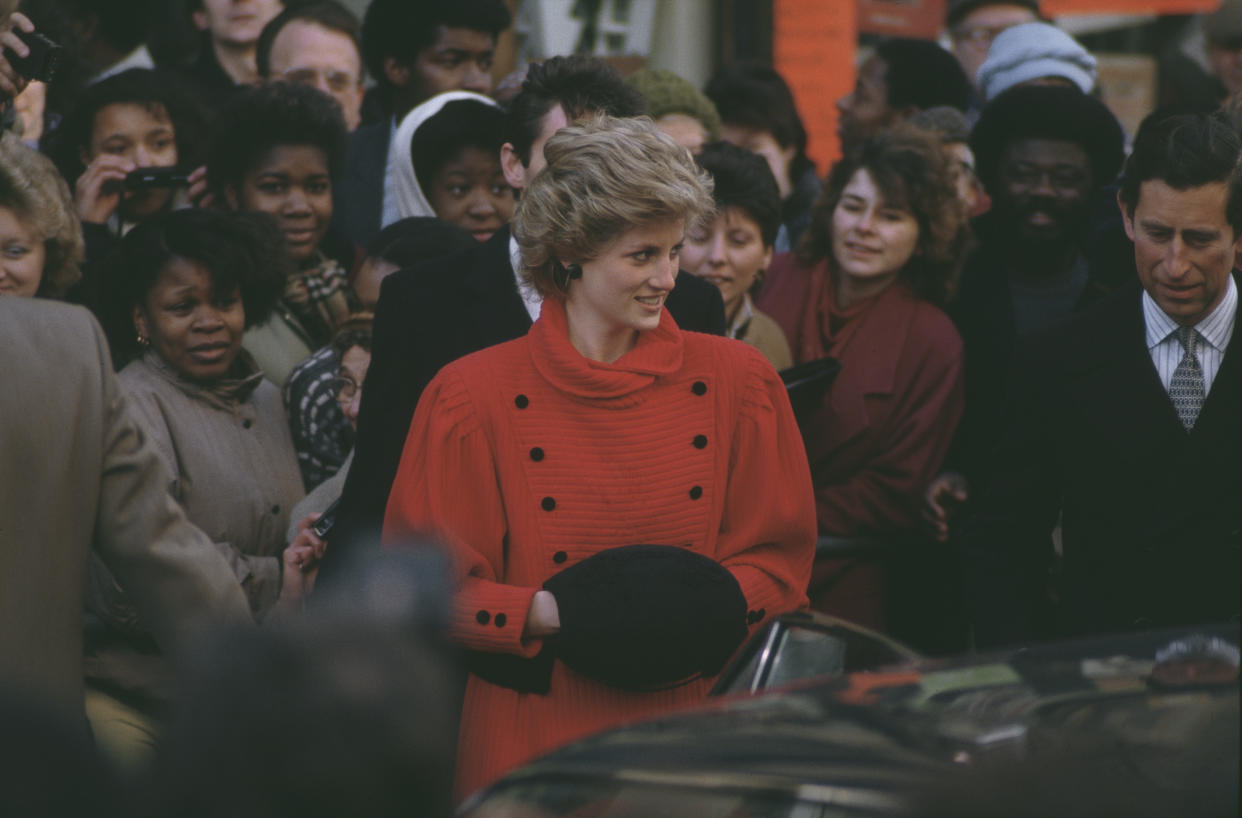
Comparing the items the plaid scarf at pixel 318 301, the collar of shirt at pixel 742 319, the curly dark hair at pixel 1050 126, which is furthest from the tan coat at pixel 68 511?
the curly dark hair at pixel 1050 126

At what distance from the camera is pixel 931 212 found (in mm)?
5340

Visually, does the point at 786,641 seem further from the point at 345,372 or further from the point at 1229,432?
the point at 345,372

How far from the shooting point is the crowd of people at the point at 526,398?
8.78ft

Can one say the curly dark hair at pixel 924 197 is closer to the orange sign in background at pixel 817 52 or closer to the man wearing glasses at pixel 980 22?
the man wearing glasses at pixel 980 22

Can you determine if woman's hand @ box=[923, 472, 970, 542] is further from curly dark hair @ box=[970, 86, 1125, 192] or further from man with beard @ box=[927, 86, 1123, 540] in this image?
curly dark hair @ box=[970, 86, 1125, 192]

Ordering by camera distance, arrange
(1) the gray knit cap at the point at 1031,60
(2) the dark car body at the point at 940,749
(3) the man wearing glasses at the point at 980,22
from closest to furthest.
A: 1. (2) the dark car body at the point at 940,749
2. (1) the gray knit cap at the point at 1031,60
3. (3) the man wearing glasses at the point at 980,22

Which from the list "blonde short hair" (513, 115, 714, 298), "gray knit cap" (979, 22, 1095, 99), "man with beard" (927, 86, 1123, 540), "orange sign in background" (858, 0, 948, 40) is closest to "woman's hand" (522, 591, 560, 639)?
"blonde short hair" (513, 115, 714, 298)

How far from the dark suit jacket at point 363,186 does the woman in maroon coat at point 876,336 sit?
5.25 feet

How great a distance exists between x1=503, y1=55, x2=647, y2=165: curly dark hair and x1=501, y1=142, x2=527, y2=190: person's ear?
0.07 feet

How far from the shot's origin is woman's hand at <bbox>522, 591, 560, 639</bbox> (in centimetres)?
301

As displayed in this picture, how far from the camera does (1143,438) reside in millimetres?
3676

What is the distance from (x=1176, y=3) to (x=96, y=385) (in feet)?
42.4

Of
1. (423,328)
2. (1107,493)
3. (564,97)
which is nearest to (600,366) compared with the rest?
(423,328)

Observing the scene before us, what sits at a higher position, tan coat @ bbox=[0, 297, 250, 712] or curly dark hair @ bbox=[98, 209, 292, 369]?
curly dark hair @ bbox=[98, 209, 292, 369]
